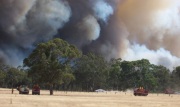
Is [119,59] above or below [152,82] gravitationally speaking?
above

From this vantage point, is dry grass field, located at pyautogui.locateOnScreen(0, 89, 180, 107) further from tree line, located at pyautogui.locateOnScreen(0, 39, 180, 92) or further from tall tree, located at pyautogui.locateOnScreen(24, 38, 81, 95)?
tree line, located at pyautogui.locateOnScreen(0, 39, 180, 92)

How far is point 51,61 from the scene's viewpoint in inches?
2579

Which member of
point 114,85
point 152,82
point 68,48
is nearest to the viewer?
point 68,48

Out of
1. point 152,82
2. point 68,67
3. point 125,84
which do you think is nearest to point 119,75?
point 125,84

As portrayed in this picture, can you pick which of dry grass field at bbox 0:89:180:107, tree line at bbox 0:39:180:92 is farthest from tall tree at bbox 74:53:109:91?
dry grass field at bbox 0:89:180:107

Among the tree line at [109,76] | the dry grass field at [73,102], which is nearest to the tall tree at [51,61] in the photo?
the dry grass field at [73,102]

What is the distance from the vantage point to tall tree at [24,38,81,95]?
64.4 metres

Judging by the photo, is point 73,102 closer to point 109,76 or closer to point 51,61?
point 51,61

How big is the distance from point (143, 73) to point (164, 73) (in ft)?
42.6

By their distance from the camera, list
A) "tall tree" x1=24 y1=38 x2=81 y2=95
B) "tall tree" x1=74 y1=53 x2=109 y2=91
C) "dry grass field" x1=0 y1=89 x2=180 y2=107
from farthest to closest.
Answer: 1. "tall tree" x1=74 y1=53 x2=109 y2=91
2. "tall tree" x1=24 y1=38 x2=81 y2=95
3. "dry grass field" x1=0 y1=89 x2=180 y2=107

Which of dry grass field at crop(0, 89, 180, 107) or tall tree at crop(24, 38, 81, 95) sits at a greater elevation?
tall tree at crop(24, 38, 81, 95)

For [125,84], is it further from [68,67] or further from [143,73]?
[68,67]

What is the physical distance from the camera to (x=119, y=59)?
169m

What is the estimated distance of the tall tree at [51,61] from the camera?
211ft
